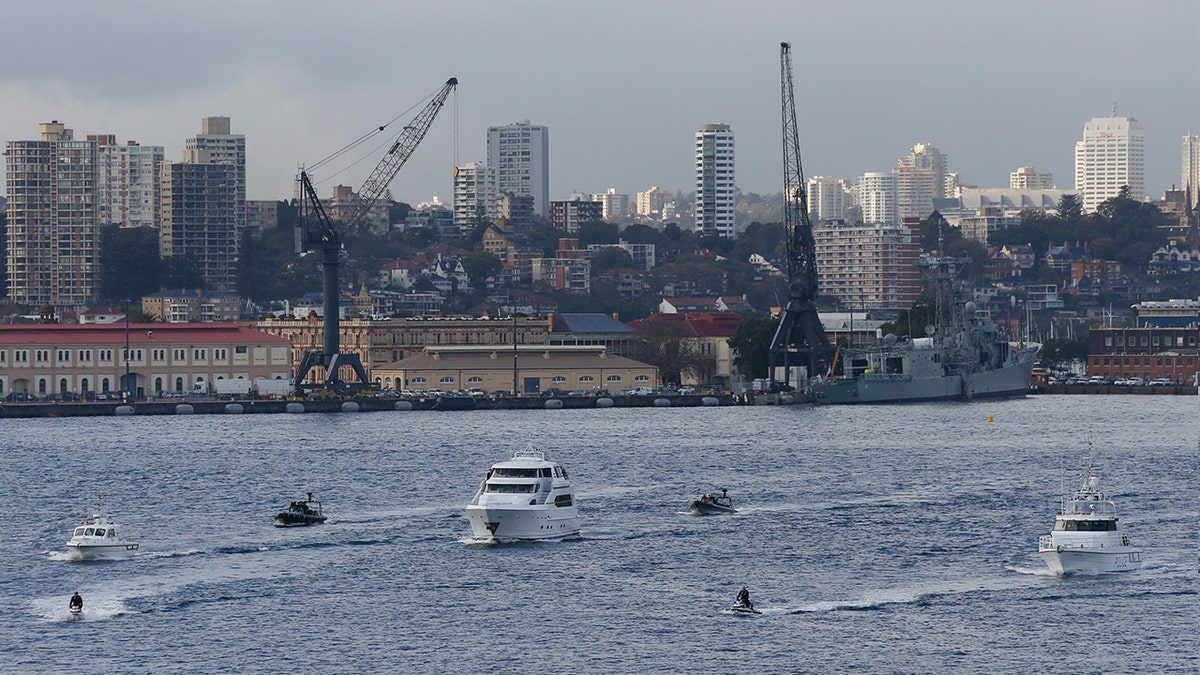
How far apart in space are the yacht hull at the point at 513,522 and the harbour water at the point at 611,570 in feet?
2.24

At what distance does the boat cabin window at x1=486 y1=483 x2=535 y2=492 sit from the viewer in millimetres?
53219

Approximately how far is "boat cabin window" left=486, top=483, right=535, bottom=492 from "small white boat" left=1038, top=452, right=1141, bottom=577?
42.8ft

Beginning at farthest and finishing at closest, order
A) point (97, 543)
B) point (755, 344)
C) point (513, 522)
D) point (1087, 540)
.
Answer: point (755, 344) < point (513, 522) < point (97, 543) < point (1087, 540)

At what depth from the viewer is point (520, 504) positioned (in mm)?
53000

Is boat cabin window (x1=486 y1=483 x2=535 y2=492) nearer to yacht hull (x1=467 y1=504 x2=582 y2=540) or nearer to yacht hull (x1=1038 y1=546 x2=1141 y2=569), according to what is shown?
yacht hull (x1=467 y1=504 x2=582 y2=540)

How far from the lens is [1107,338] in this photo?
170750 mm

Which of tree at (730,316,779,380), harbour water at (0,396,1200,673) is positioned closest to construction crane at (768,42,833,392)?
tree at (730,316,779,380)

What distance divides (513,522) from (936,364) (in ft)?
288

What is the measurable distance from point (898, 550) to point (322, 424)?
209ft

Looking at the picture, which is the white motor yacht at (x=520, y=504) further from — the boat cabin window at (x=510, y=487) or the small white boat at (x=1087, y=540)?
the small white boat at (x=1087, y=540)

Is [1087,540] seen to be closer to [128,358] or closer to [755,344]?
[128,358]

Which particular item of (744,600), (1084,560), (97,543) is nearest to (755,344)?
(97,543)

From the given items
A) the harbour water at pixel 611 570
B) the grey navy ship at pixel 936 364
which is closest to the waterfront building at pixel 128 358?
the grey navy ship at pixel 936 364

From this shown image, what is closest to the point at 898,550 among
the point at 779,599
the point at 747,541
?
the point at 747,541
